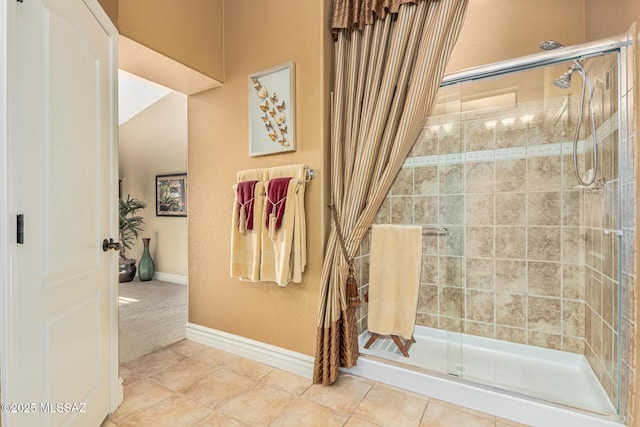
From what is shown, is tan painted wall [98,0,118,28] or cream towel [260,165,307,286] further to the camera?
cream towel [260,165,307,286]

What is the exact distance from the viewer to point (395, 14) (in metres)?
1.89

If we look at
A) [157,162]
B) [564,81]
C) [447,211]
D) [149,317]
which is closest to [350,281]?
[447,211]

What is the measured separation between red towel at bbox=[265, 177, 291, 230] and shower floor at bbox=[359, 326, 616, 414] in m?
1.02

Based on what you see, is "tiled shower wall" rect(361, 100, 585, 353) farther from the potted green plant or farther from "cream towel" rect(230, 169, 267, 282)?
the potted green plant

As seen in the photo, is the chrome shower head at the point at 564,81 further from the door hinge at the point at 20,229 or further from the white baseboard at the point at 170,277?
the white baseboard at the point at 170,277

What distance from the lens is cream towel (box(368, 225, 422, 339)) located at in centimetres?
206

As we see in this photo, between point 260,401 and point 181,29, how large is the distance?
2504 mm

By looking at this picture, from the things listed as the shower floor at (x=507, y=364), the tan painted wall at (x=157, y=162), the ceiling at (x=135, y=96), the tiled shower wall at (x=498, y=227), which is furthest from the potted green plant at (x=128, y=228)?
the tiled shower wall at (x=498, y=227)

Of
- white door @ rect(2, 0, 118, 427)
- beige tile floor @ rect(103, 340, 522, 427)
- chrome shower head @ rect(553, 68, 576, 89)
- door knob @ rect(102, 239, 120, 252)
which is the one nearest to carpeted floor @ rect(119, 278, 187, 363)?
beige tile floor @ rect(103, 340, 522, 427)

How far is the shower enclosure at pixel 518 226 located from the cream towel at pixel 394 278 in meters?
0.08

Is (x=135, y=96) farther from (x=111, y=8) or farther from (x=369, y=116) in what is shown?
(x=369, y=116)

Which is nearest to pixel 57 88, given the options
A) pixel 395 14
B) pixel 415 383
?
pixel 395 14

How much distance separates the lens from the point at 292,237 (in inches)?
79.0

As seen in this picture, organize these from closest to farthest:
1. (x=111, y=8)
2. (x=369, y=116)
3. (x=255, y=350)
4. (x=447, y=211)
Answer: (x=111, y=8)
(x=369, y=116)
(x=447, y=211)
(x=255, y=350)
